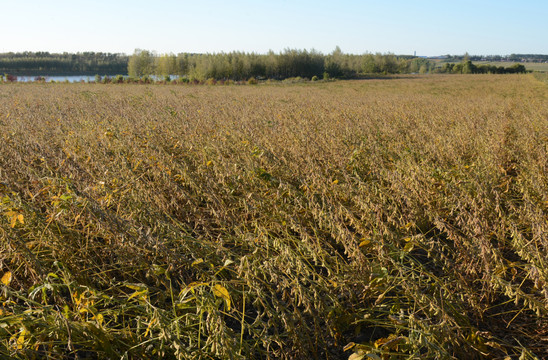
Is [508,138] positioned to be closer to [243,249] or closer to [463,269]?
[463,269]

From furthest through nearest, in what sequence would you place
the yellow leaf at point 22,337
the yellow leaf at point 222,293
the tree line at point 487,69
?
the tree line at point 487,69 → the yellow leaf at point 222,293 → the yellow leaf at point 22,337

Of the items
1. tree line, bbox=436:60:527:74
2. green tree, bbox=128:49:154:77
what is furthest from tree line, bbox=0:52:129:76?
tree line, bbox=436:60:527:74

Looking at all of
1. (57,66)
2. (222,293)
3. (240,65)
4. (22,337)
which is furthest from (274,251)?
(57,66)

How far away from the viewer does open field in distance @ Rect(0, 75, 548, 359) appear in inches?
68.7

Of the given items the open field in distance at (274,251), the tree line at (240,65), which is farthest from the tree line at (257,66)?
the open field in distance at (274,251)

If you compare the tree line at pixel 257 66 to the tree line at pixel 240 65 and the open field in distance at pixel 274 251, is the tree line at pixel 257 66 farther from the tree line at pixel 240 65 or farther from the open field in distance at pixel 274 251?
the open field in distance at pixel 274 251

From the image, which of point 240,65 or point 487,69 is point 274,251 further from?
point 487,69

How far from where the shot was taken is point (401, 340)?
1732 mm

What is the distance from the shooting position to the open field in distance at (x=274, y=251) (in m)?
1.75

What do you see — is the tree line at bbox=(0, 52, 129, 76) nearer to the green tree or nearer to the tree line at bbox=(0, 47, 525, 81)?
the tree line at bbox=(0, 47, 525, 81)

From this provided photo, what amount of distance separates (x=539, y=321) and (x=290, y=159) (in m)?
3.41

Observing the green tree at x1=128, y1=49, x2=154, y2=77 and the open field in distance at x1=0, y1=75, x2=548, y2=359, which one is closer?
the open field in distance at x1=0, y1=75, x2=548, y2=359

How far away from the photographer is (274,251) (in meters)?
2.86

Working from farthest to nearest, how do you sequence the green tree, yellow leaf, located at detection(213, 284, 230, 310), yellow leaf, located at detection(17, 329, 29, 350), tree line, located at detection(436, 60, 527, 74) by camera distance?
tree line, located at detection(436, 60, 527, 74) < the green tree < yellow leaf, located at detection(213, 284, 230, 310) < yellow leaf, located at detection(17, 329, 29, 350)
